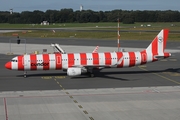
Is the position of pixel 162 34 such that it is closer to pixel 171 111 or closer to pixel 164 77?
pixel 164 77

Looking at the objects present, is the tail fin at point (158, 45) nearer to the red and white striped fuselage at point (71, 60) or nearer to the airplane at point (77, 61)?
the airplane at point (77, 61)

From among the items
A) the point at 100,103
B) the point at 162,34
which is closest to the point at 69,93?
the point at 100,103

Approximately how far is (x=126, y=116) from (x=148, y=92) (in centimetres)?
924

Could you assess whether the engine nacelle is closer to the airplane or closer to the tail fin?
the airplane

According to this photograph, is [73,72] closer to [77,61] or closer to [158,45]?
[77,61]

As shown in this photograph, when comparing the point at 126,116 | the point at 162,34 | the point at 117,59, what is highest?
the point at 162,34

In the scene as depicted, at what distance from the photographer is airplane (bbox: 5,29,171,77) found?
43531 millimetres

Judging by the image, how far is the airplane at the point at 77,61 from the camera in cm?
4353

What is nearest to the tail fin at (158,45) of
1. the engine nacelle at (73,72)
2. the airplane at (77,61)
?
the airplane at (77,61)

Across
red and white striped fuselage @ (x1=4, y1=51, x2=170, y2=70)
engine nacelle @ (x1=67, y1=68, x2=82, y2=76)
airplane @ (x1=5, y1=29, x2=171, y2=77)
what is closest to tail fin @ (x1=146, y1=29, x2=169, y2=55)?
airplane @ (x1=5, y1=29, x2=171, y2=77)

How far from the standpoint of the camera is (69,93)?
114ft

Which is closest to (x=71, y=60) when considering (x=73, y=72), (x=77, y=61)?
(x=77, y=61)

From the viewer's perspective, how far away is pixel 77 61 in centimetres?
4434

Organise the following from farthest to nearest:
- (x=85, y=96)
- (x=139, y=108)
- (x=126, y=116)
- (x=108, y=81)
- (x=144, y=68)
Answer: (x=144, y=68)
(x=108, y=81)
(x=85, y=96)
(x=139, y=108)
(x=126, y=116)
